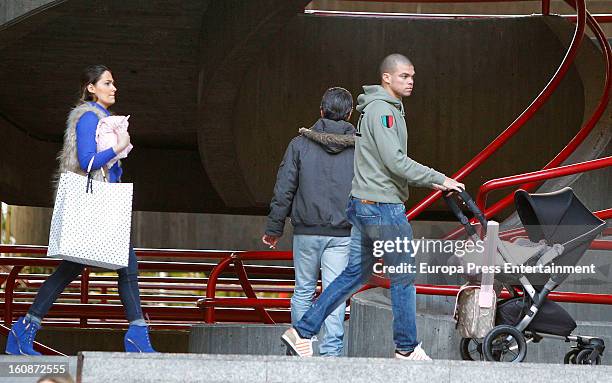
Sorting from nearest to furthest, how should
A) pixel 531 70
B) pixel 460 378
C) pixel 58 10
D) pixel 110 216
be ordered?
pixel 460 378 → pixel 110 216 → pixel 58 10 → pixel 531 70

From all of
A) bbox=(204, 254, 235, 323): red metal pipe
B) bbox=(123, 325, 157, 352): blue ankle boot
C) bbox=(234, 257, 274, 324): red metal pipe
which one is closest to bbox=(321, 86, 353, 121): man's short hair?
bbox=(123, 325, 157, 352): blue ankle boot

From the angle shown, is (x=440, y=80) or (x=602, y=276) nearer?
(x=602, y=276)

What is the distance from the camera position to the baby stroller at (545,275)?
6.22m

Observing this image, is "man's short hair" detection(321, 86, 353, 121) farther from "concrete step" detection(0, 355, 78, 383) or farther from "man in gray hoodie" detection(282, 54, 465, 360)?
"concrete step" detection(0, 355, 78, 383)

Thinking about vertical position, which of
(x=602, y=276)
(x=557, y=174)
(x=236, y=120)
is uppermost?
(x=236, y=120)

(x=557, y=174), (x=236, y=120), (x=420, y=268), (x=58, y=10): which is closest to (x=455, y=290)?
(x=420, y=268)

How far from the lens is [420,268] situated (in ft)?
23.3

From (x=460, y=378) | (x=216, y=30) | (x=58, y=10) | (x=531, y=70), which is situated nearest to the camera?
(x=460, y=378)

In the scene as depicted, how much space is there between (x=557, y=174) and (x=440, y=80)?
292 inches

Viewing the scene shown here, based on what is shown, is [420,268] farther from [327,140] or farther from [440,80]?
[440,80]

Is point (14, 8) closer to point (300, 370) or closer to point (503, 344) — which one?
point (503, 344)

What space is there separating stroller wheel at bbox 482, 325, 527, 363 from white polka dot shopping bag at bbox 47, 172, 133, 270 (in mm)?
1849

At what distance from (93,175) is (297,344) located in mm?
1342

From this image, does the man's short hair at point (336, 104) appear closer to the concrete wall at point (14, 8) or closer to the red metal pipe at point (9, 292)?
the concrete wall at point (14, 8)
